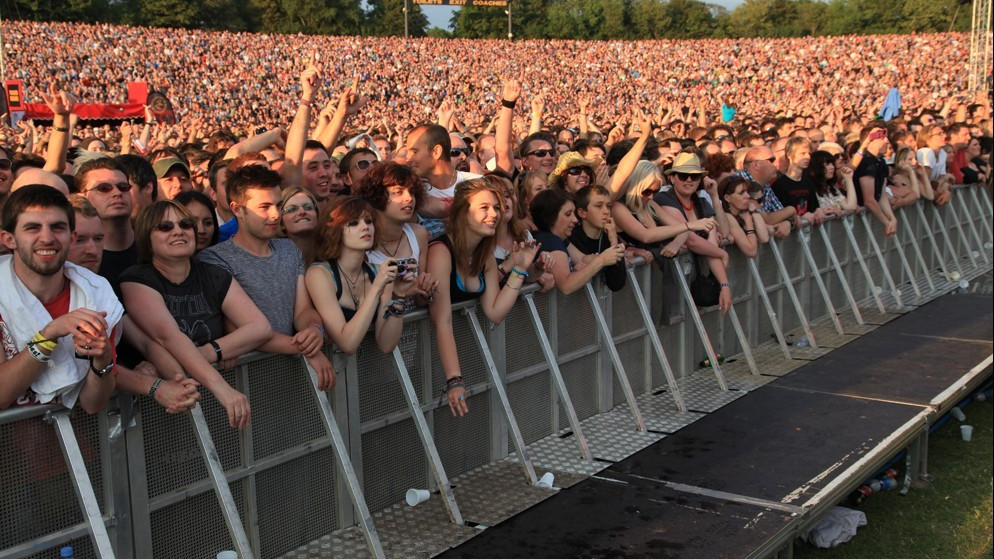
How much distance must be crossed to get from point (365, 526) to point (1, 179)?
2975mm

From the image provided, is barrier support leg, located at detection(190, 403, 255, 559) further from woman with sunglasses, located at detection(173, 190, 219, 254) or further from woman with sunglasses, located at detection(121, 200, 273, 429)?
woman with sunglasses, located at detection(173, 190, 219, 254)

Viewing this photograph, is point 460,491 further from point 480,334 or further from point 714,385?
point 714,385

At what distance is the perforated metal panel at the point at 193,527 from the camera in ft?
13.8

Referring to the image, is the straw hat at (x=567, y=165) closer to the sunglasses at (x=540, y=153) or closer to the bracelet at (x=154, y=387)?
the sunglasses at (x=540, y=153)

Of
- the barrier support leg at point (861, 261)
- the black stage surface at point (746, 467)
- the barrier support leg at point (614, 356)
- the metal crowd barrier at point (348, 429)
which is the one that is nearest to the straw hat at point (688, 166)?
the metal crowd barrier at point (348, 429)

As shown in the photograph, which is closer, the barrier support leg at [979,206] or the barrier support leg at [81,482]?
the barrier support leg at [81,482]

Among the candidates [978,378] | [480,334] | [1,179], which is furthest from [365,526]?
→ [978,378]

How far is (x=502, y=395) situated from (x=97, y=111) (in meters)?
27.8

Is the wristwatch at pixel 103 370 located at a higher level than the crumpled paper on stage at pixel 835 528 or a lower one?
higher

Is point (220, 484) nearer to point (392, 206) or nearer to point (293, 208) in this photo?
point (293, 208)

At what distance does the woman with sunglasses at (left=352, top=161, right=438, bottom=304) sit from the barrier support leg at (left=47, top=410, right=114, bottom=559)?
1960mm

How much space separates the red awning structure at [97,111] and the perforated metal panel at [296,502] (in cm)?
2555

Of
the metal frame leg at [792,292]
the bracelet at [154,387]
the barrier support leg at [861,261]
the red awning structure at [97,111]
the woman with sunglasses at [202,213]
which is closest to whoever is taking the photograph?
the bracelet at [154,387]

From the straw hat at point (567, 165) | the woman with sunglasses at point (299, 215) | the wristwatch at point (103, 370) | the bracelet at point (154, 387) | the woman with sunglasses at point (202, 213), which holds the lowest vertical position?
the bracelet at point (154, 387)
